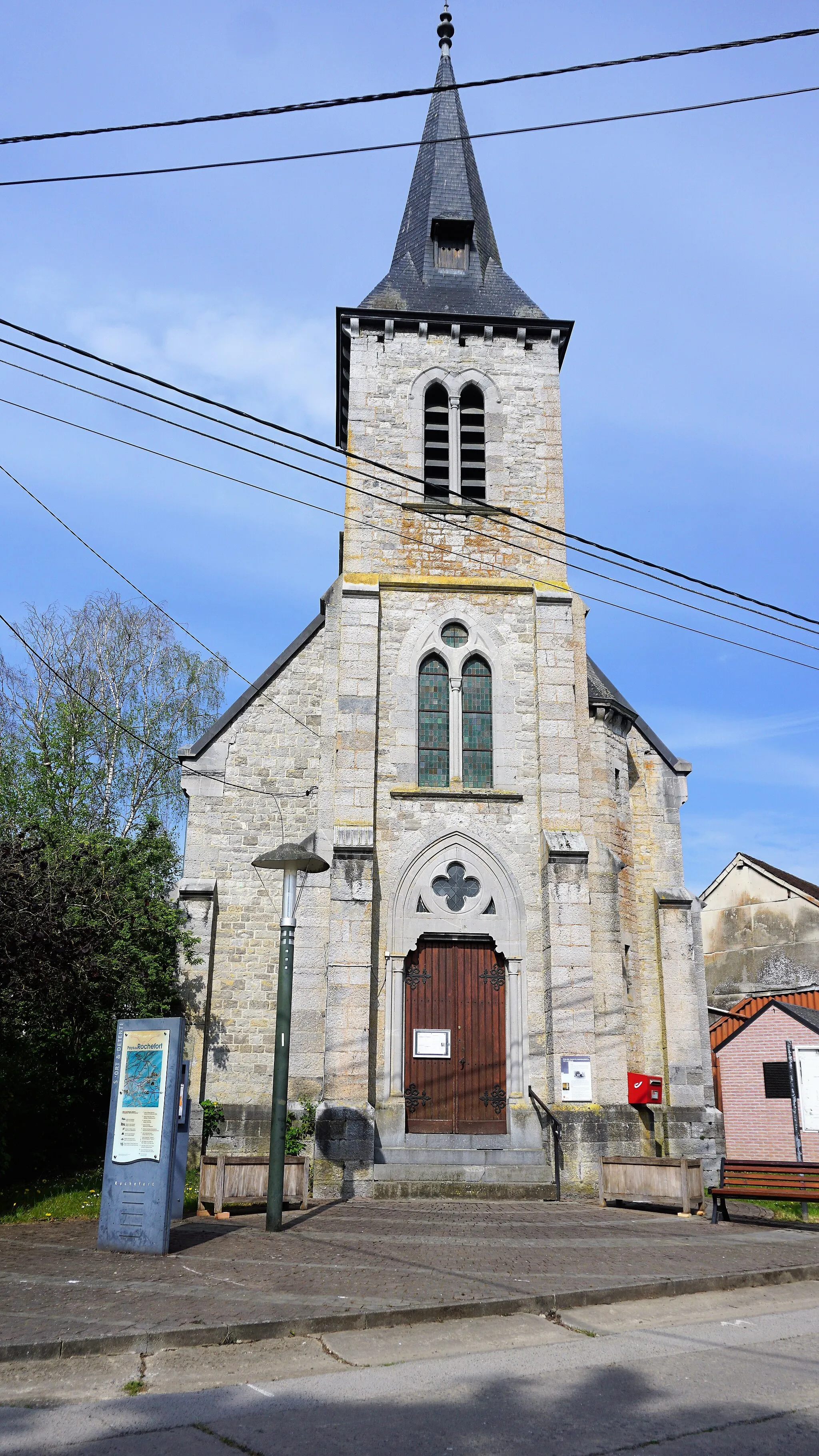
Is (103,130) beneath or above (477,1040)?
above

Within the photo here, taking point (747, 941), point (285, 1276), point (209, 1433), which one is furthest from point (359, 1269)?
point (747, 941)

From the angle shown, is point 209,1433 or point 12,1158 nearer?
point 209,1433

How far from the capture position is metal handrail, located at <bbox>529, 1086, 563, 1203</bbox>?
43.3 feet

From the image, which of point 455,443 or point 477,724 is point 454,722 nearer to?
point 477,724

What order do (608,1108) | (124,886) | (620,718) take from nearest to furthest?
(608,1108), (124,886), (620,718)

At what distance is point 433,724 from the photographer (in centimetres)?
1698

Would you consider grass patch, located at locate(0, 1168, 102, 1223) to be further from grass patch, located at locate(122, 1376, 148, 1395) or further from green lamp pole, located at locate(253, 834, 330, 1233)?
grass patch, located at locate(122, 1376, 148, 1395)

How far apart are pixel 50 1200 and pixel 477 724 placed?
358 inches

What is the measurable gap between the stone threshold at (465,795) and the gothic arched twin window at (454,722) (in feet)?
0.79

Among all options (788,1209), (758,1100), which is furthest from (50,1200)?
(758,1100)

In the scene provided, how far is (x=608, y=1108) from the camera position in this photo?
1446cm

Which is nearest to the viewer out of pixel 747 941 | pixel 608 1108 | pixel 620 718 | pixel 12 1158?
pixel 12 1158

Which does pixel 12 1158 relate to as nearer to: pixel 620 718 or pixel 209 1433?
pixel 209 1433

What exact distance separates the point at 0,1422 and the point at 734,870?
116 ft
